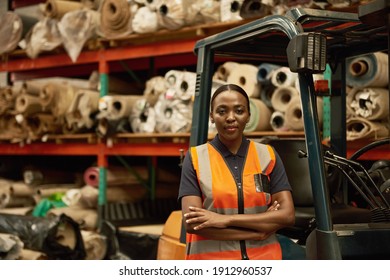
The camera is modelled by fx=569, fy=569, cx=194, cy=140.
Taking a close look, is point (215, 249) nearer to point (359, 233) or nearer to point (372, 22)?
point (359, 233)

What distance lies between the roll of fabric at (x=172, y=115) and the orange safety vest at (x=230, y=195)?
9.67ft

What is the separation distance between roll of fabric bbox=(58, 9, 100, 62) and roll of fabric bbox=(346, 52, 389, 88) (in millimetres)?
2860

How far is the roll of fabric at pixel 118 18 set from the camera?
5.79 meters

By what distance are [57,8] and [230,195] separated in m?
4.82

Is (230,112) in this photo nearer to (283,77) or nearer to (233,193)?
(233,193)

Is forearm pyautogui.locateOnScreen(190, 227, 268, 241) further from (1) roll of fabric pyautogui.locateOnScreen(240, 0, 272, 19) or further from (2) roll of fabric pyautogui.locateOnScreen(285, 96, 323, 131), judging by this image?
(1) roll of fabric pyautogui.locateOnScreen(240, 0, 272, 19)

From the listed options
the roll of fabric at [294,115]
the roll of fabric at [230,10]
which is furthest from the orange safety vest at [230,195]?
the roll of fabric at [230,10]

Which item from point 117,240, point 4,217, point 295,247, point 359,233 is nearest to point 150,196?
point 117,240

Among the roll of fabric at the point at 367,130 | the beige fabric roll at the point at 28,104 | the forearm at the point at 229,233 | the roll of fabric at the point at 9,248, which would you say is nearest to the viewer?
the forearm at the point at 229,233

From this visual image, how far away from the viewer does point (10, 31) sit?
22.5 feet

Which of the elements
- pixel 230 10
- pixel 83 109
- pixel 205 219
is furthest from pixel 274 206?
pixel 83 109

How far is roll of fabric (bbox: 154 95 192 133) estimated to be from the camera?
534cm

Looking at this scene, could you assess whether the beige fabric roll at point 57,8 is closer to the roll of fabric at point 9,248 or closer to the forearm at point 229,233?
the roll of fabric at point 9,248
